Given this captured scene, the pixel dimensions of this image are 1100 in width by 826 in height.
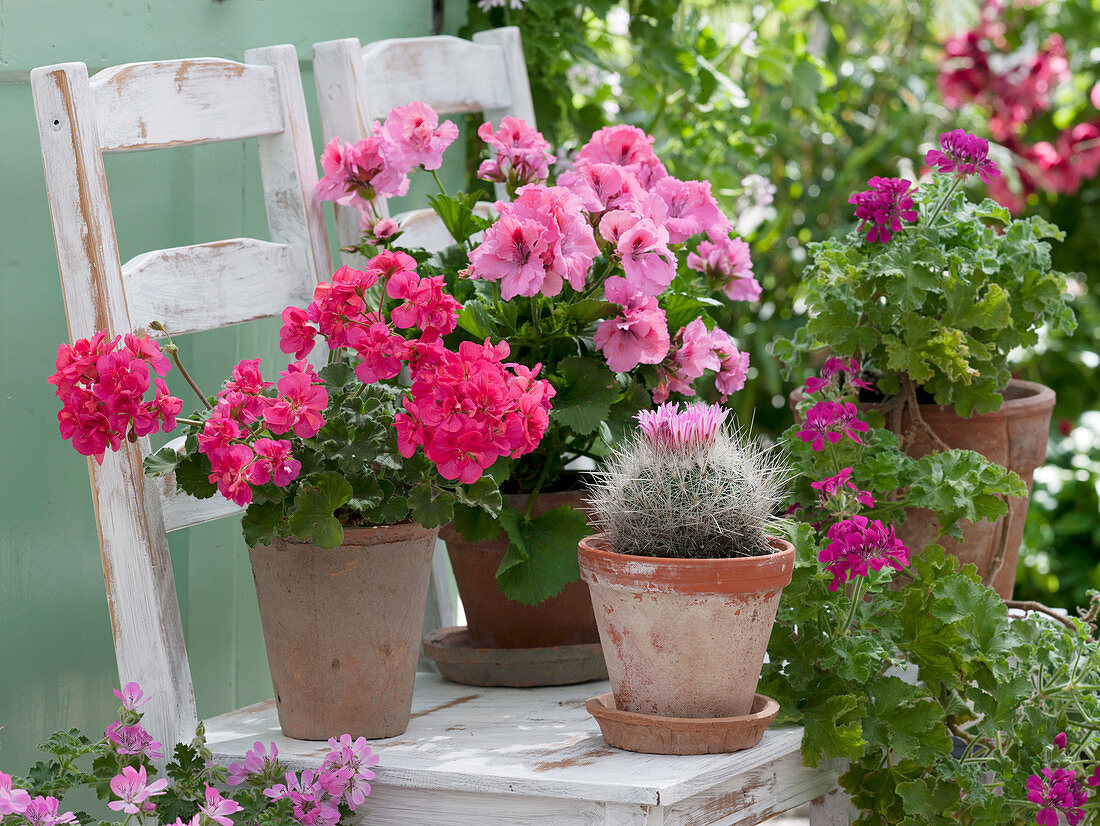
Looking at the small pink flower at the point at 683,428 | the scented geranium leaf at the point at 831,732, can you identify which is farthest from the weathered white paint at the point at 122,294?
the scented geranium leaf at the point at 831,732

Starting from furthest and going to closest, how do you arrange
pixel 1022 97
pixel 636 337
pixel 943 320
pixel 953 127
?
pixel 1022 97
pixel 953 127
pixel 943 320
pixel 636 337

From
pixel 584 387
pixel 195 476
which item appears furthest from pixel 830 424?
pixel 195 476

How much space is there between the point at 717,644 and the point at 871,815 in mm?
417

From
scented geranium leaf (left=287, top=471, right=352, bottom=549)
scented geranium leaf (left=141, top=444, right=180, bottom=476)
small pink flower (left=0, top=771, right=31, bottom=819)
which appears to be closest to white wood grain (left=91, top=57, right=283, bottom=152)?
scented geranium leaf (left=141, top=444, right=180, bottom=476)

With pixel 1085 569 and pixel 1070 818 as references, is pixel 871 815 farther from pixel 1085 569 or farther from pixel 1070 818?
pixel 1085 569

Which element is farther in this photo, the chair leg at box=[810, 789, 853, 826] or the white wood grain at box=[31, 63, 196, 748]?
the chair leg at box=[810, 789, 853, 826]

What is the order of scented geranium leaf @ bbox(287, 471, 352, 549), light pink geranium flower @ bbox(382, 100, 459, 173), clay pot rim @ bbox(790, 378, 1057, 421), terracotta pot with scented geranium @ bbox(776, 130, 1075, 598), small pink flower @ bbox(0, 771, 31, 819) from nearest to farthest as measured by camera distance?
small pink flower @ bbox(0, 771, 31, 819) < scented geranium leaf @ bbox(287, 471, 352, 549) < light pink geranium flower @ bbox(382, 100, 459, 173) < terracotta pot with scented geranium @ bbox(776, 130, 1075, 598) < clay pot rim @ bbox(790, 378, 1057, 421)

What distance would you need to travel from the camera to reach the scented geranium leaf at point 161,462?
1.32 m

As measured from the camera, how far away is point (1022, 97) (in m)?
4.02

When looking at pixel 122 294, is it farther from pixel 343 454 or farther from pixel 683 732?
pixel 683 732

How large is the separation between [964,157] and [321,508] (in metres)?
0.99

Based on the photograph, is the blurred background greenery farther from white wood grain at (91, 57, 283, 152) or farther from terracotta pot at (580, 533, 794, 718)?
terracotta pot at (580, 533, 794, 718)

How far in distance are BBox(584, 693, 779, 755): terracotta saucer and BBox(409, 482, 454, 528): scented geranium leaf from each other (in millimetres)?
275

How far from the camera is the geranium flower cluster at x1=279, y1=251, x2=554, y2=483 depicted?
121cm
